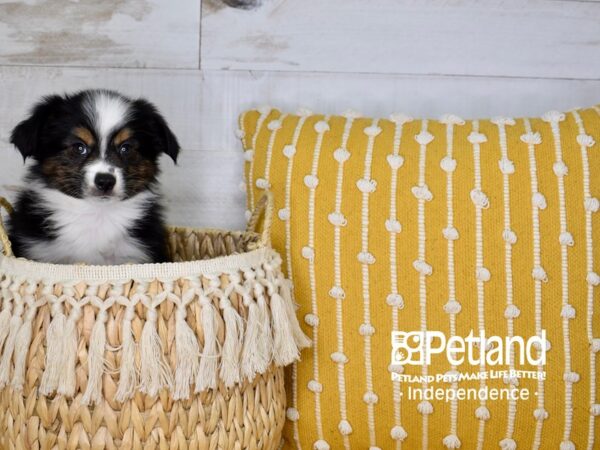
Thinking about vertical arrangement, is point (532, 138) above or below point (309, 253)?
→ above

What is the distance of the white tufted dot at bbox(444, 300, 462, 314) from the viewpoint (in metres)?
1.38

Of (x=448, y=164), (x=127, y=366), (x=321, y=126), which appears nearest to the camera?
(x=127, y=366)

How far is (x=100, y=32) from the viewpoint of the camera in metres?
1.85

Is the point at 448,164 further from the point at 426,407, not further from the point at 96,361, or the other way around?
the point at 96,361

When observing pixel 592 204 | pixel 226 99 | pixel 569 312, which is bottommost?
pixel 569 312

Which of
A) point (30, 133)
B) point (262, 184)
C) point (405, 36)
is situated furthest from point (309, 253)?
point (405, 36)

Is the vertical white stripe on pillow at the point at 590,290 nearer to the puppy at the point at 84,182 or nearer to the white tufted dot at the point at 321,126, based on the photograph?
the white tufted dot at the point at 321,126

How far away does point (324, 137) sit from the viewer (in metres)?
1.48

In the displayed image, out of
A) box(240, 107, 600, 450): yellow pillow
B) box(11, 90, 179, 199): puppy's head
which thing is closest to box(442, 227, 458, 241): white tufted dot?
box(240, 107, 600, 450): yellow pillow

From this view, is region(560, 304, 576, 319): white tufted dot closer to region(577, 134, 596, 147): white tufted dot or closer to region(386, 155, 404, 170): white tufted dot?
region(577, 134, 596, 147): white tufted dot

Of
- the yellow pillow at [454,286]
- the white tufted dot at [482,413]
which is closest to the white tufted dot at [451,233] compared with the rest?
the yellow pillow at [454,286]

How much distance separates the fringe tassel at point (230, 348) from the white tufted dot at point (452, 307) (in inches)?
17.3

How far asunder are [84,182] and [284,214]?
1.32ft

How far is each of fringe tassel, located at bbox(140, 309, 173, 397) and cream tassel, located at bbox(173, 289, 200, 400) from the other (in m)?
0.02
